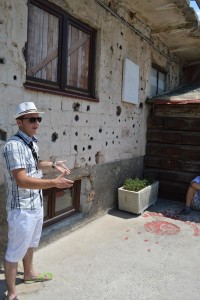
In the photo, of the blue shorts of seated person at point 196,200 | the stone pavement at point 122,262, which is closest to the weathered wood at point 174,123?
the blue shorts of seated person at point 196,200

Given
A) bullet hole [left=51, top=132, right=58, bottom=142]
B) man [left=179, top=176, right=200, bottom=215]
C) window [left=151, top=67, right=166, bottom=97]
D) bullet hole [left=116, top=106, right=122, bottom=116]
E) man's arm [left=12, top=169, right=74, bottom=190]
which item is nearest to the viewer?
man's arm [left=12, top=169, right=74, bottom=190]

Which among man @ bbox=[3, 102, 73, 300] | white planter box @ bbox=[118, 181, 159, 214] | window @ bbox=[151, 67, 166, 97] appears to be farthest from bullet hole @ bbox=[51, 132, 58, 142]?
window @ bbox=[151, 67, 166, 97]

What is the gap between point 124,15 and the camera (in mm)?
5301

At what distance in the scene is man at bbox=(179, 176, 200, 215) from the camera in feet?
18.0

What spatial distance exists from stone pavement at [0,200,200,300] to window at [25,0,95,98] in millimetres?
2174

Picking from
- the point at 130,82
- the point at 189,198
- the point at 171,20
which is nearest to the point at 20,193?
the point at 130,82

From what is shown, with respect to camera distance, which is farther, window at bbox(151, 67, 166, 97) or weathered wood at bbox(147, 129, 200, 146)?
window at bbox(151, 67, 166, 97)

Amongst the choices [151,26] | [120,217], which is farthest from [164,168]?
[151,26]

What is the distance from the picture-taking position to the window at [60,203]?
13.3 ft

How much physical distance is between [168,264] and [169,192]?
3.11 meters

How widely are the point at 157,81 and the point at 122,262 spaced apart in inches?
204

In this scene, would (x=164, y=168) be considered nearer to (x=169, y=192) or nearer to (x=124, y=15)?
(x=169, y=192)

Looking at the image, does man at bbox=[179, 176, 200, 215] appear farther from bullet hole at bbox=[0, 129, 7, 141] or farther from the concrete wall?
bullet hole at bbox=[0, 129, 7, 141]

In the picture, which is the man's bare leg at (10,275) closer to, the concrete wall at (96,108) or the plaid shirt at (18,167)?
the plaid shirt at (18,167)
